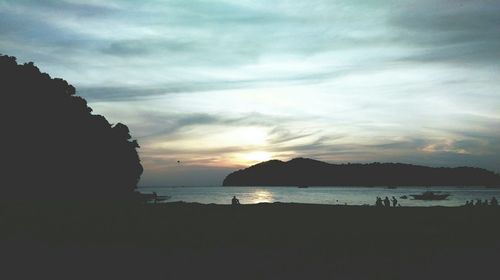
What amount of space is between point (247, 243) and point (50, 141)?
2027 inches

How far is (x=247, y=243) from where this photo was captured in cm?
1520

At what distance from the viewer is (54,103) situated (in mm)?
59688

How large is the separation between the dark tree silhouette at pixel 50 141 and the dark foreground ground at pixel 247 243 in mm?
36771

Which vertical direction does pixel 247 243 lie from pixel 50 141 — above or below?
below

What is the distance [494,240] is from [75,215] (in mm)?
16931

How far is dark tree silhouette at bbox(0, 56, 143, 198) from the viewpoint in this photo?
2105 inches

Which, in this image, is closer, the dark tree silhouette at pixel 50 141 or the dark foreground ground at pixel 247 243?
the dark foreground ground at pixel 247 243

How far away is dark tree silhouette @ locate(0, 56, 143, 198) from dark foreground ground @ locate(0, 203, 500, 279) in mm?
36771

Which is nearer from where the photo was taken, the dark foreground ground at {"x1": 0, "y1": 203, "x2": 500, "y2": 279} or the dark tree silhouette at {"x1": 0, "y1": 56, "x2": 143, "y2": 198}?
the dark foreground ground at {"x1": 0, "y1": 203, "x2": 500, "y2": 279}

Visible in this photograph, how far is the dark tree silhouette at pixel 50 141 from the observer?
5347cm

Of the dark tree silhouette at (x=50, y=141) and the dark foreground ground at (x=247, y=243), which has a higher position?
the dark tree silhouette at (x=50, y=141)

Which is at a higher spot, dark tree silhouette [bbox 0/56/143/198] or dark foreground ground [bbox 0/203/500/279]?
dark tree silhouette [bbox 0/56/143/198]

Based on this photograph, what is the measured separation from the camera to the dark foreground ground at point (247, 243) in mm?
11453

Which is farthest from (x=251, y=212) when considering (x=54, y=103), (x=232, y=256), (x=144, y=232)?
(x=54, y=103)
